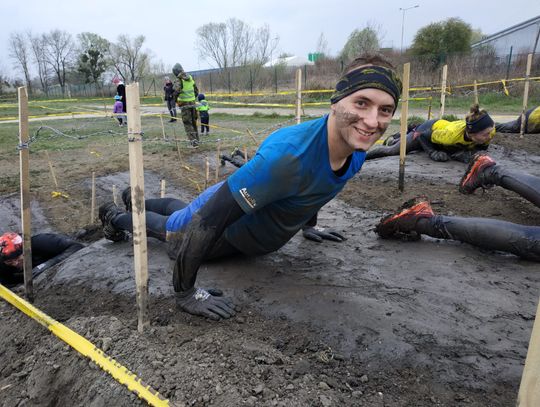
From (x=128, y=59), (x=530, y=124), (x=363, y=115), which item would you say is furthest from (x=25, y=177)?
(x=128, y=59)

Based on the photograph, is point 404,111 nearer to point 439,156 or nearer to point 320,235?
point 439,156

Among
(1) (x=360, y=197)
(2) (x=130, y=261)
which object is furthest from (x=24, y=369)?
(1) (x=360, y=197)

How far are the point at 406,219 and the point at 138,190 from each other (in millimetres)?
2382

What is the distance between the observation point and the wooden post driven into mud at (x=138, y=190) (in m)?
2.16

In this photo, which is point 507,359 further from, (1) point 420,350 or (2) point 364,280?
(2) point 364,280

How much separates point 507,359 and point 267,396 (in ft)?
4.34

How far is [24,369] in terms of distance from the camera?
2479 millimetres

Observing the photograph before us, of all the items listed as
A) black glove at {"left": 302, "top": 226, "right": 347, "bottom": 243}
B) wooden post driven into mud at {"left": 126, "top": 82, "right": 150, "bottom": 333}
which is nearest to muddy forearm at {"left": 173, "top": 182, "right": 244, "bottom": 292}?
wooden post driven into mud at {"left": 126, "top": 82, "right": 150, "bottom": 333}

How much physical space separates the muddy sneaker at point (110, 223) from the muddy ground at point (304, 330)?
14 centimetres

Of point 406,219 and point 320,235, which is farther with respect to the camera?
point 320,235

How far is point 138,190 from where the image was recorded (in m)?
2.25

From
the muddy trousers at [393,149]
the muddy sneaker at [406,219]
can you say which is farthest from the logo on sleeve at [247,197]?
the muddy trousers at [393,149]

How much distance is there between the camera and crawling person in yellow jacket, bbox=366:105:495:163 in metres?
6.21

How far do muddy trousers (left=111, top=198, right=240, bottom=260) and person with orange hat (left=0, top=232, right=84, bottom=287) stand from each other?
79 centimetres
